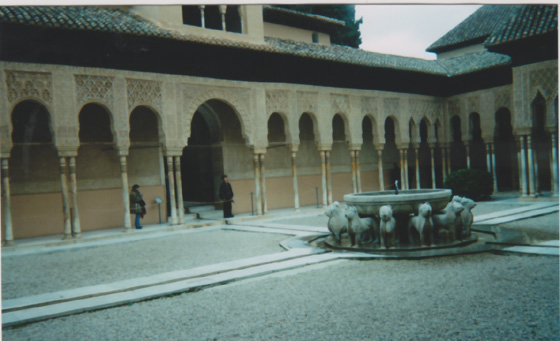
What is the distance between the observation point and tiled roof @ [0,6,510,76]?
8071 millimetres

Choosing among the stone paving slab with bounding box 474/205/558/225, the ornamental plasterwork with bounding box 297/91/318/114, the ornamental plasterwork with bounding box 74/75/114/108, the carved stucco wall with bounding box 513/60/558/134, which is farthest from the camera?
the ornamental plasterwork with bounding box 297/91/318/114

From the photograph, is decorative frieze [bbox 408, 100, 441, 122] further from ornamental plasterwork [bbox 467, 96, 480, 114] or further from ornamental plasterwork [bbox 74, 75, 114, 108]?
ornamental plasterwork [bbox 74, 75, 114, 108]

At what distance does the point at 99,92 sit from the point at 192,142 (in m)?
5.54

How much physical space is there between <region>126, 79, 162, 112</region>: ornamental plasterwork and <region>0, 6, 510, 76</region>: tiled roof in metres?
1.30

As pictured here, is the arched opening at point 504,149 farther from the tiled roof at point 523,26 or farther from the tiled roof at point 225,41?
the tiled roof at point 523,26

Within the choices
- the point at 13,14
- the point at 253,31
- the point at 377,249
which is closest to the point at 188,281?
the point at 377,249

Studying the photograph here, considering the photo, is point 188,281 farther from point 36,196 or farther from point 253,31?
point 253,31

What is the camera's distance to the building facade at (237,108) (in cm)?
1049

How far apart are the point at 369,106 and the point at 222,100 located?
235 inches

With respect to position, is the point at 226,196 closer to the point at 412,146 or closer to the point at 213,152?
the point at 213,152

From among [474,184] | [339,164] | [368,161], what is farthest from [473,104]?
[339,164]

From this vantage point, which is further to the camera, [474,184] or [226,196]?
[474,184]

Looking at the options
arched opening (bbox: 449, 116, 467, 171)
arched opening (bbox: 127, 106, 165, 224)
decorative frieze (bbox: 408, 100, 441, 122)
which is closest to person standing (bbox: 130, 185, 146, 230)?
arched opening (bbox: 127, 106, 165, 224)

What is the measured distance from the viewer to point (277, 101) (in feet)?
48.4
